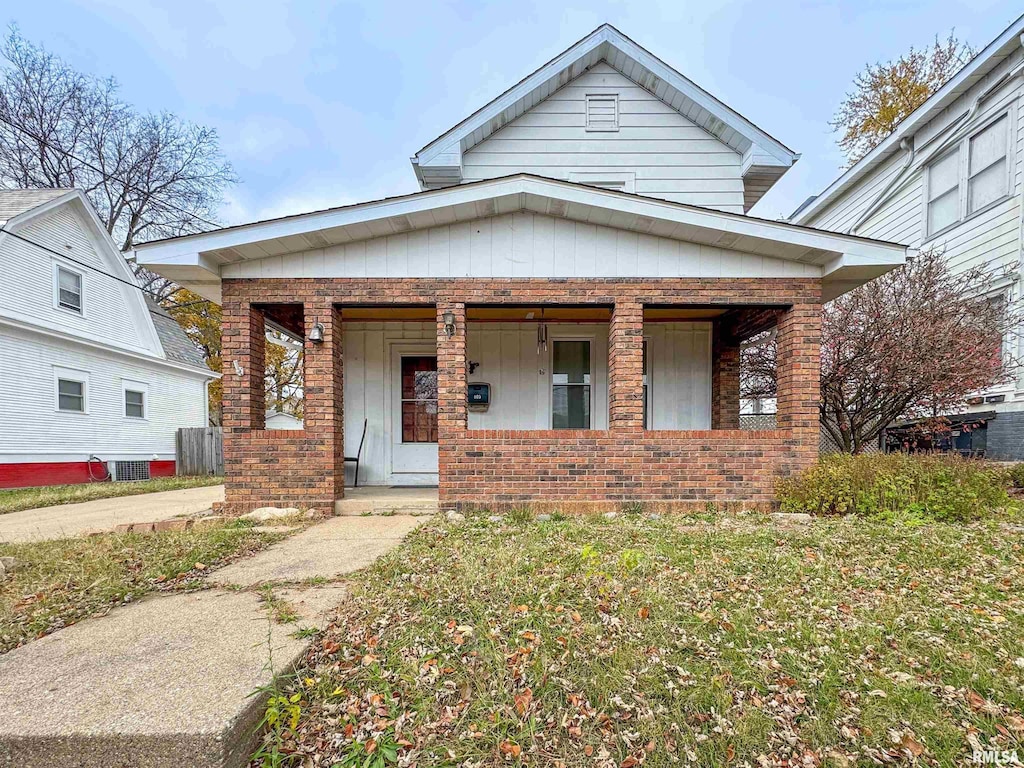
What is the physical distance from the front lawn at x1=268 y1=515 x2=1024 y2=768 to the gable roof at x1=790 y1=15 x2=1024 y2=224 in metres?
8.97

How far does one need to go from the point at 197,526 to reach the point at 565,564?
4.22 meters

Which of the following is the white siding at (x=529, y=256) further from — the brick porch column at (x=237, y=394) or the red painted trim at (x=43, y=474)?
the red painted trim at (x=43, y=474)

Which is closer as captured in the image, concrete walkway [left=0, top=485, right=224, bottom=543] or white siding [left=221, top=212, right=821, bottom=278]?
concrete walkway [left=0, top=485, right=224, bottom=543]

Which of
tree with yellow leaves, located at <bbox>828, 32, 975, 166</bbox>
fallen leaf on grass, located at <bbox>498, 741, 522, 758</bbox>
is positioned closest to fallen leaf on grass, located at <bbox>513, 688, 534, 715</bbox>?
fallen leaf on grass, located at <bbox>498, 741, 522, 758</bbox>

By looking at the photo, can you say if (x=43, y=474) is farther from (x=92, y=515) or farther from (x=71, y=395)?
(x=92, y=515)

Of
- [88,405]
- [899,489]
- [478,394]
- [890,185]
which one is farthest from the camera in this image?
[88,405]

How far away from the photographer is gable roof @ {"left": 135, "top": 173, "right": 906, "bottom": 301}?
5.02 metres

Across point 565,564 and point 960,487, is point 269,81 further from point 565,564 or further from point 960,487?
point 960,487

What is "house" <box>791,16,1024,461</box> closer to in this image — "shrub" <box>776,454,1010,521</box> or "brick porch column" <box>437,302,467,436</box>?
"shrub" <box>776,454,1010,521</box>

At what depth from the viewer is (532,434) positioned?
5418 millimetres

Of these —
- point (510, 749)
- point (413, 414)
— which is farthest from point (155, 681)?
point (413, 414)

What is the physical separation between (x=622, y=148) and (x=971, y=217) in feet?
22.3

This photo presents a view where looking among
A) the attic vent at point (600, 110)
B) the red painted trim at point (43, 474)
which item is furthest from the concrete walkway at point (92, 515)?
the attic vent at point (600, 110)

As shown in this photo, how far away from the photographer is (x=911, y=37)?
503 inches
